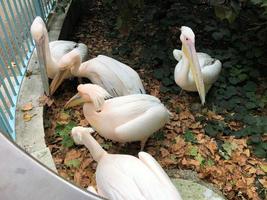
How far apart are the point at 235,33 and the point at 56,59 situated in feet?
6.17

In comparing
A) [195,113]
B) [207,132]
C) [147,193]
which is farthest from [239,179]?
[147,193]

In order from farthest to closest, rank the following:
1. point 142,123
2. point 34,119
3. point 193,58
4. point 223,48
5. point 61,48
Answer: point 223,48 → point 61,48 → point 193,58 → point 34,119 → point 142,123

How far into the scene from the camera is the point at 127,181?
2.26m

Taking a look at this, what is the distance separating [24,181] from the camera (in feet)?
2.18

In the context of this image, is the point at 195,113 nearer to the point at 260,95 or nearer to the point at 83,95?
the point at 260,95

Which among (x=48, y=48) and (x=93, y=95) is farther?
(x=48, y=48)

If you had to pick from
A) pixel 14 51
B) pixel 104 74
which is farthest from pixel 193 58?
pixel 14 51

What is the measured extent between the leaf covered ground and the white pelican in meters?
0.24

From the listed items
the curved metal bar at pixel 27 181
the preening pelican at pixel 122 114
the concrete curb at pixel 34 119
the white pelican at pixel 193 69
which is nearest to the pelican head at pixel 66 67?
the concrete curb at pixel 34 119

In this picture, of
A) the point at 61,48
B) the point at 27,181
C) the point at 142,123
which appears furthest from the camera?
the point at 61,48

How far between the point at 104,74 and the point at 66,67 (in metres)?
0.35

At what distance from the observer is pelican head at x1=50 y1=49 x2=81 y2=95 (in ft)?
10.4

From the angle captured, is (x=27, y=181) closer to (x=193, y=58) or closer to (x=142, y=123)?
(x=142, y=123)

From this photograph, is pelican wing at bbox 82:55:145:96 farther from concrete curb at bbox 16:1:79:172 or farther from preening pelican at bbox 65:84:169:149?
concrete curb at bbox 16:1:79:172
